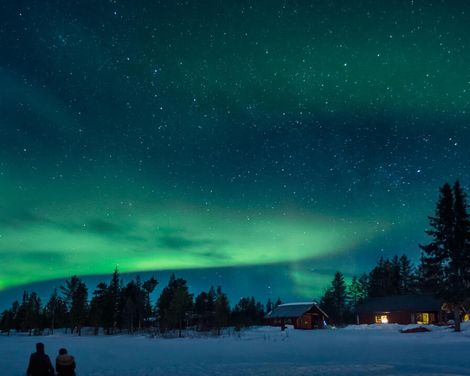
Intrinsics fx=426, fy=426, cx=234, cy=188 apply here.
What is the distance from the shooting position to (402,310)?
66.1 m

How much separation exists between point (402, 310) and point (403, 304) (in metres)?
1.81

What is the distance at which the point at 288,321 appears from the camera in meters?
78.4

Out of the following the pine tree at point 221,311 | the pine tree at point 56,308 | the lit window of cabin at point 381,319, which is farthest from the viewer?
the pine tree at point 56,308

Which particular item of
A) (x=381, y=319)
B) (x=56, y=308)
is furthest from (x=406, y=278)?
(x=56, y=308)

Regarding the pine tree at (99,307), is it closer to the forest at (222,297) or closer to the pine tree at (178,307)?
the forest at (222,297)

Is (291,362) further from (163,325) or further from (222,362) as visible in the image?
(163,325)

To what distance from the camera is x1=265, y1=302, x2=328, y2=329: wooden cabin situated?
71125 mm

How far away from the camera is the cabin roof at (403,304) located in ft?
213

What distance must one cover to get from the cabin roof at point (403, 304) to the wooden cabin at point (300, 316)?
7120mm

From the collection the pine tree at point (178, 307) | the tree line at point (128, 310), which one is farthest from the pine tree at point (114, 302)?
the pine tree at point (178, 307)

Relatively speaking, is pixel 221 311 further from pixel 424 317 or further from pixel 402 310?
pixel 424 317

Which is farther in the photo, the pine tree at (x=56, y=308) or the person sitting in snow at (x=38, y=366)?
the pine tree at (x=56, y=308)

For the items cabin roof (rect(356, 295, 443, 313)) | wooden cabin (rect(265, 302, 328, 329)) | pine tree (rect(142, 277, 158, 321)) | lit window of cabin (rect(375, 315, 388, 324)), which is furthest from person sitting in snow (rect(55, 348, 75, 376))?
pine tree (rect(142, 277, 158, 321))

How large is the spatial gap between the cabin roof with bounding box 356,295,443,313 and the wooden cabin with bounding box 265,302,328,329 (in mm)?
7120
